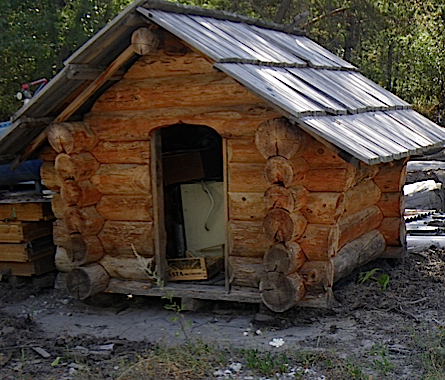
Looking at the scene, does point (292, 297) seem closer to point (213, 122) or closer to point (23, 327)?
point (213, 122)

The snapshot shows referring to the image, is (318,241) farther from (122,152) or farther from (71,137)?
(71,137)

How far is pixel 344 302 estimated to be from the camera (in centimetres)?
725

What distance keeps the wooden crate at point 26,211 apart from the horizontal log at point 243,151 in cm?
287

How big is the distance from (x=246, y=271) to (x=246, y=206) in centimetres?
69

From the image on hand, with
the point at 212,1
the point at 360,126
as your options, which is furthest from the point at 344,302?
the point at 212,1

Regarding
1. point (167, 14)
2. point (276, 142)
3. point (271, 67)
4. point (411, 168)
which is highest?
point (167, 14)

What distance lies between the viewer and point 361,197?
8148 mm

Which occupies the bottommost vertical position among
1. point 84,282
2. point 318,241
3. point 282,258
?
point 84,282

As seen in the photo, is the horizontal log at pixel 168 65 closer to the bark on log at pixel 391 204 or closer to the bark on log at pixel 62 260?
the bark on log at pixel 62 260

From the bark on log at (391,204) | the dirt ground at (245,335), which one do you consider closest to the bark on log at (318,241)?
the dirt ground at (245,335)

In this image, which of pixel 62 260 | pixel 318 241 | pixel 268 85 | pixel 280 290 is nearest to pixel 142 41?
pixel 268 85

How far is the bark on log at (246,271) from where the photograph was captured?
7.12 meters

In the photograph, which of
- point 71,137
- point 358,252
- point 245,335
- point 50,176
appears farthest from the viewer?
point 50,176

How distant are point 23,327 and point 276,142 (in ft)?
11.1
